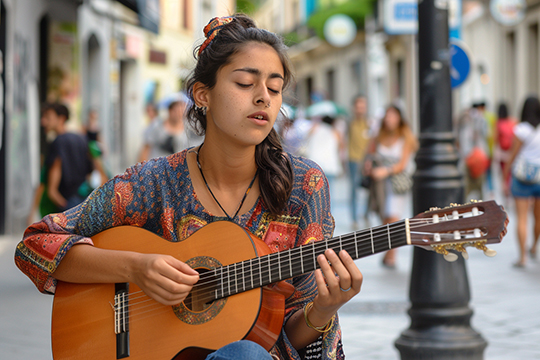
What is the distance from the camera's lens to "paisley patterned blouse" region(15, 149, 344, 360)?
2422 millimetres

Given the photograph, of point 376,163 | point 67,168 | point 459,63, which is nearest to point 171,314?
point 459,63

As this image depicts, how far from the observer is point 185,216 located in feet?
8.42

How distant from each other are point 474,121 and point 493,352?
34.0 feet

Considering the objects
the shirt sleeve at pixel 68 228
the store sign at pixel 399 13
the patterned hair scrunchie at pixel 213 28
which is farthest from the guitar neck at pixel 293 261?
the store sign at pixel 399 13

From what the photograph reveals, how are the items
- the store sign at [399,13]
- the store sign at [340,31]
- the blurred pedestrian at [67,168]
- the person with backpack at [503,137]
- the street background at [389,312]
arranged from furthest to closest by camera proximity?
the store sign at [340,31]
the person with backpack at [503,137]
the store sign at [399,13]
the blurred pedestrian at [67,168]
the street background at [389,312]

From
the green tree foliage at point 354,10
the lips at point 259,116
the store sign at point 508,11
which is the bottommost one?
the lips at point 259,116

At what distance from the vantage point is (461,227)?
2.00 meters

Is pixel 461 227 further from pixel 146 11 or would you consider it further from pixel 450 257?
pixel 146 11

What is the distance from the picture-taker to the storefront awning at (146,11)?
1196cm

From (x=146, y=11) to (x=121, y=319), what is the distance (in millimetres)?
11281

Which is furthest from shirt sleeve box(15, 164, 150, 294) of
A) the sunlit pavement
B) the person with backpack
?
the person with backpack

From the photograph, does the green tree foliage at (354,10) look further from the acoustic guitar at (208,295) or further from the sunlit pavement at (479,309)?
the acoustic guitar at (208,295)

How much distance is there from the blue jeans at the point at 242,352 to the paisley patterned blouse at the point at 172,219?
22 cm

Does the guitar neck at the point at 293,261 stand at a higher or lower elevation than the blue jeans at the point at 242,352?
higher
